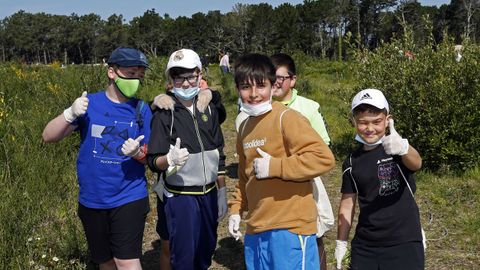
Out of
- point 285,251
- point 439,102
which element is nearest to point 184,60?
point 285,251

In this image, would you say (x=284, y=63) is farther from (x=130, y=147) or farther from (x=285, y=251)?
(x=285, y=251)

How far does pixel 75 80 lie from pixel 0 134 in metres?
2.67

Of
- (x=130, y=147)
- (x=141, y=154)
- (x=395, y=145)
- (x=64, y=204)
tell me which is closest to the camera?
(x=395, y=145)

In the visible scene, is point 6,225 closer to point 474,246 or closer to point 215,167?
point 215,167

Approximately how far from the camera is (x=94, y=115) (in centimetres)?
277

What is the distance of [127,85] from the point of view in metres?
2.84

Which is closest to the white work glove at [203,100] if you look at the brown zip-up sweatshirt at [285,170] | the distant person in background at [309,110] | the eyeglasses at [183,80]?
the eyeglasses at [183,80]

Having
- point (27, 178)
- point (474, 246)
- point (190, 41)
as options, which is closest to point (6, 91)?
point (27, 178)

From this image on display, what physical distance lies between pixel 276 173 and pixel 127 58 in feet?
4.10

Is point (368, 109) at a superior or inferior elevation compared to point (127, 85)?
inferior

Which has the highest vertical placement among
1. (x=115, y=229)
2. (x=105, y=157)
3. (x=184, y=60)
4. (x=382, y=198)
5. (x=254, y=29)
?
(x=254, y=29)

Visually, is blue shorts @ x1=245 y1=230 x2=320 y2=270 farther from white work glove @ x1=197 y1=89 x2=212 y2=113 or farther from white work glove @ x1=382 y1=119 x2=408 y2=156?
white work glove @ x1=197 y1=89 x2=212 y2=113

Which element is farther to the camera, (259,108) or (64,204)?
(64,204)

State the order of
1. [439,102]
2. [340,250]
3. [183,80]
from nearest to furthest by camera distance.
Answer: [340,250] → [183,80] → [439,102]
